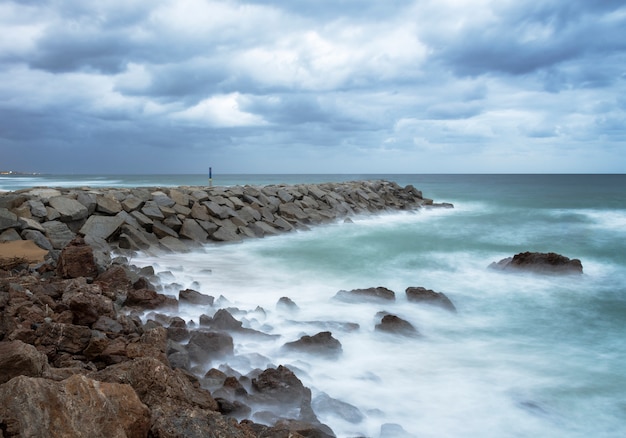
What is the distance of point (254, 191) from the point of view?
1233 centimetres

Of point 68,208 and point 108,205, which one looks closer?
point 68,208

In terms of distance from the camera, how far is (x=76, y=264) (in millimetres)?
5168

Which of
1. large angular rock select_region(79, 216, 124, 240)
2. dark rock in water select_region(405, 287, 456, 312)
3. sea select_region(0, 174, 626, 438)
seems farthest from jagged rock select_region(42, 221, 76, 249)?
dark rock in water select_region(405, 287, 456, 312)

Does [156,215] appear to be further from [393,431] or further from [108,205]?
[393,431]

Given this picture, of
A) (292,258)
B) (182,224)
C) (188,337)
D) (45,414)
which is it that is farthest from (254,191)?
(45,414)

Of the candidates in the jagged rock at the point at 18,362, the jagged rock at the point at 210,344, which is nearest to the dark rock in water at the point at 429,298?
the jagged rock at the point at 210,344

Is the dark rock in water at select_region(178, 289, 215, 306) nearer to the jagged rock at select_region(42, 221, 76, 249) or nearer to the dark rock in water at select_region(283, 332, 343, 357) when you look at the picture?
the dark rock in water at select_region(283, 332, 343, 357)

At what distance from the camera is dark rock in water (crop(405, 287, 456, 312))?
598 cm

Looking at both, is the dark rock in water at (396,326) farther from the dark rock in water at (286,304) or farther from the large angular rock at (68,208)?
the large angular rock at (68,208)

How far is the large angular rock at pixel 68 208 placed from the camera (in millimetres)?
7880

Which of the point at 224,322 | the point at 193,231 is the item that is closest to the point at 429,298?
the point at 224,322

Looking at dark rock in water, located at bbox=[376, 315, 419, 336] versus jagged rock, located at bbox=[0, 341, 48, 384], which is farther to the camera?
dark rock in water, located at bbox=[376, 315, 419, 336]

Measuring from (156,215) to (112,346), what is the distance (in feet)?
19.7

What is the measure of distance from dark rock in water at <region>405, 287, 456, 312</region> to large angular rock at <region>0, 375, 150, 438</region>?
14.4 feet
